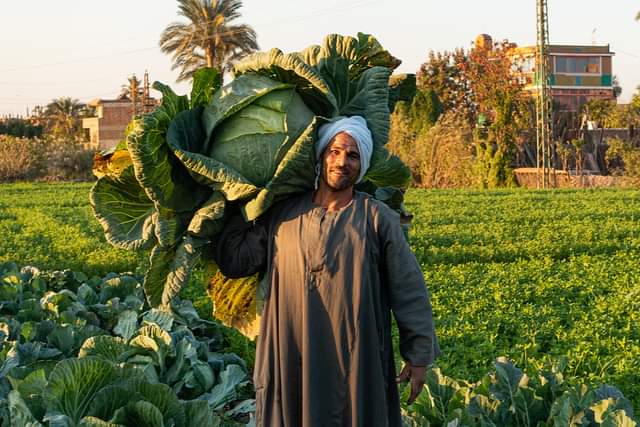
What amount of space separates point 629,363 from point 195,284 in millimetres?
4244

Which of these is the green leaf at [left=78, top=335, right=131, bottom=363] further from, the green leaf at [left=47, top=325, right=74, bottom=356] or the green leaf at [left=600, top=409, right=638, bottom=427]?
the green leaf at [left=600, top=409, right=638, bottom=427]

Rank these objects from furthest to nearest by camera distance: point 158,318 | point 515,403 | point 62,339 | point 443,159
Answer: point 443,159 → point 158,318 → point 62,339 → point 515,403

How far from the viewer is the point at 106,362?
329 cm

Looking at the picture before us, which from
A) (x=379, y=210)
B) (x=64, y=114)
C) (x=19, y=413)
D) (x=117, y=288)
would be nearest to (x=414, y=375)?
(x=379, y=210)

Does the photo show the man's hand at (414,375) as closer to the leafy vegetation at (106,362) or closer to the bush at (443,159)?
the leafy vegetation at (106,362)

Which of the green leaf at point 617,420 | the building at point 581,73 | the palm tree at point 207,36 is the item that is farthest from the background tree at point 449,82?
the green leaf at point 617,420

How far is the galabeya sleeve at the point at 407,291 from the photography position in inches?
97.2

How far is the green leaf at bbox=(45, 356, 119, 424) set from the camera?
3197 millimetres

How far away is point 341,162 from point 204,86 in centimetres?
53

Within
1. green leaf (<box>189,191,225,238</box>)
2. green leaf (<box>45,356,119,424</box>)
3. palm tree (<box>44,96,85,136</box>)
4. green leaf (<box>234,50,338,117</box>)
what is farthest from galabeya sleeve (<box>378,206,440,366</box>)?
palm tree (<box>44,96,85,136</box>)

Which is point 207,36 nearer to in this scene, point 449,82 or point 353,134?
point 449,82

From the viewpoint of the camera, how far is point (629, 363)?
4895 millimetres

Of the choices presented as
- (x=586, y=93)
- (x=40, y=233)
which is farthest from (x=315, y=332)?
(x=586, y=93)

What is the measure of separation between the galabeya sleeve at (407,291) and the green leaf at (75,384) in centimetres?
135
